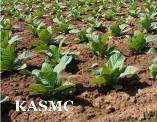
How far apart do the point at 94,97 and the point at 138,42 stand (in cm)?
141

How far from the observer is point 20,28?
7426 mm

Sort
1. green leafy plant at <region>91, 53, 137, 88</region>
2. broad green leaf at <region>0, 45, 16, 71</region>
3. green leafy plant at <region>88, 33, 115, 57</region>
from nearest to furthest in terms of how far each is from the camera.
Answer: green leafy plant at <region>91, 53, 137, 88</region> < broad green leaf at <region>0, 45, 16, 71</region> < green leafy plant at <region>88, 33, 115, 57</region>

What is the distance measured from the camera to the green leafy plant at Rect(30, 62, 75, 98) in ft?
12.8

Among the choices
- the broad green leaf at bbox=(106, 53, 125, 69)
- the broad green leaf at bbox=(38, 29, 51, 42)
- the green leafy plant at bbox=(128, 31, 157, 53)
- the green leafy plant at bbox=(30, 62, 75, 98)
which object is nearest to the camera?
the green leafy plant at bbox=(30, 62, 75, 98)

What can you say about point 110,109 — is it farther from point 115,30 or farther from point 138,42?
point 115,30

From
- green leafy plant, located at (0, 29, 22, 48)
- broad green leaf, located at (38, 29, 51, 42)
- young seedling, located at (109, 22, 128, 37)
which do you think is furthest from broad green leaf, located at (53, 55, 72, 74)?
young seedling, located at (109, 22, 128, 37)

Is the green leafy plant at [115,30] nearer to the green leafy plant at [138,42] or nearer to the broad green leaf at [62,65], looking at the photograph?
the green leafy plant at [138,42]

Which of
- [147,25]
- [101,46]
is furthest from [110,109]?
[147,25]

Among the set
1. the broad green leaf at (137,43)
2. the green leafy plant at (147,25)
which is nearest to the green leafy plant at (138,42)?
the broad green leaf at (137,43)

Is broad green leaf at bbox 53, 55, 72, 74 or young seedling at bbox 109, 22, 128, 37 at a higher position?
broad green leaf at bbox 53, 55, 72, 74

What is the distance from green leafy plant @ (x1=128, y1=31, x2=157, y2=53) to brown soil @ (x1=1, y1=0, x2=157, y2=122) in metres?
0.16

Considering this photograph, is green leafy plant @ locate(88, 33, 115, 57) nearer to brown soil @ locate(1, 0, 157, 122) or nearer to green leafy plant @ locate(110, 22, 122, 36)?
brown soil @ locate(1, 0, 157, 122)

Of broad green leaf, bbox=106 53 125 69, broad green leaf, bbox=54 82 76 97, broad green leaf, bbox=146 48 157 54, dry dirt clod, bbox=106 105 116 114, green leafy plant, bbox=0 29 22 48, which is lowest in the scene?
dry dirt clod, bbox=106 105 116 114

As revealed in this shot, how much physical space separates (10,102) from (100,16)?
454 centimetres
